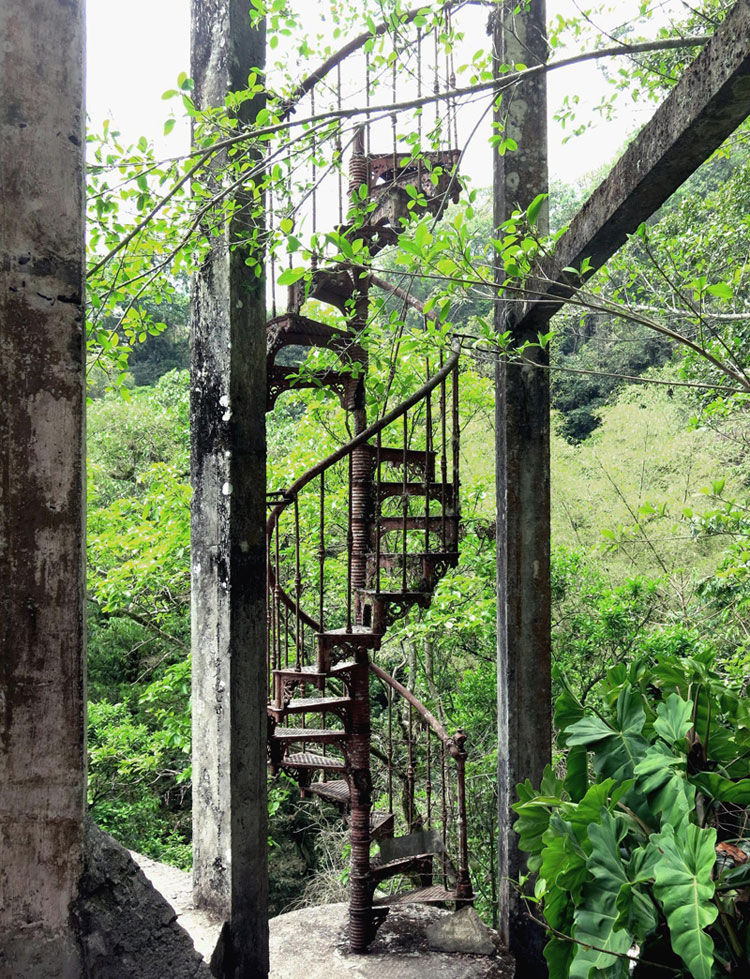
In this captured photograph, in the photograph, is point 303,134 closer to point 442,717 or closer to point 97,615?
point 442,717

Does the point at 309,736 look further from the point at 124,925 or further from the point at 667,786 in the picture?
the point at 124,925

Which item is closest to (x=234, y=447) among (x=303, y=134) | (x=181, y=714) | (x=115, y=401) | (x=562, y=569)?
(x=303, y=134)

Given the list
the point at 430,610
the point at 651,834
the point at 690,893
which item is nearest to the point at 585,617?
the point at 430,610

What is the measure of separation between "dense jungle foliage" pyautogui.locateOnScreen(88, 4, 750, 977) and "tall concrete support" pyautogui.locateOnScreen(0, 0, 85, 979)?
114 cm

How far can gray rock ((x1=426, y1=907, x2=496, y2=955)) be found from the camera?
353 cm

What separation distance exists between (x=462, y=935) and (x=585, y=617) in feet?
11.5

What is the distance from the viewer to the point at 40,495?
149 cm

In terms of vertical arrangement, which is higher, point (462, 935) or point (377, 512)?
point (377, 512)

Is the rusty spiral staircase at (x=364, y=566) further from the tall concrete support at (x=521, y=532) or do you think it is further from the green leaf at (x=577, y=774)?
the green leaf at (x=577, y=774)

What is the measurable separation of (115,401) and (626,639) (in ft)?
21.3

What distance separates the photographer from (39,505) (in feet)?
4.89

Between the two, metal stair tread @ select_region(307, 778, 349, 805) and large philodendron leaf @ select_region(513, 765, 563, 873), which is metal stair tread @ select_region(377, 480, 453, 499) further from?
large philodendron leaf @ select_region(513, 765, 563, 873)

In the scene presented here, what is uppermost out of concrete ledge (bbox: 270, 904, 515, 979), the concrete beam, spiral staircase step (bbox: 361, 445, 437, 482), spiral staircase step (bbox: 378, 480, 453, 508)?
the concrete beam

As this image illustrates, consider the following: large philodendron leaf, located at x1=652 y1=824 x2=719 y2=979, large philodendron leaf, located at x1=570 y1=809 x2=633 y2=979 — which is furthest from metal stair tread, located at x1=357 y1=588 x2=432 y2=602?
large philodendron leaf, located at x1=652 y1=824 x2=719 y2=979
